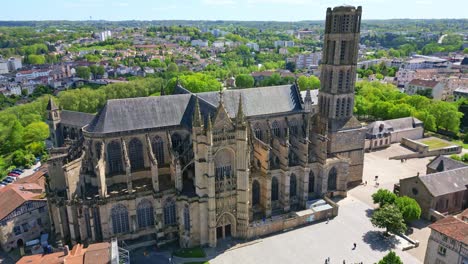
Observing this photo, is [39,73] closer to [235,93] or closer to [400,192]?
[235,93]

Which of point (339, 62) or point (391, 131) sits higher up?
point (339, 62)

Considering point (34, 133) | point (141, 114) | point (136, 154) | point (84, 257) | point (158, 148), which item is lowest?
point (34, 133)

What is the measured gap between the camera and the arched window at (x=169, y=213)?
49875 mm

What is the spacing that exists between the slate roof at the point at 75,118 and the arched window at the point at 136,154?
31438mm

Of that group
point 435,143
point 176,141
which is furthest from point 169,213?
point 435,143

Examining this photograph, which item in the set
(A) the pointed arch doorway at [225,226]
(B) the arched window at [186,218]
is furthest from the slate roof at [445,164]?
(B) the arched window at [186,218]

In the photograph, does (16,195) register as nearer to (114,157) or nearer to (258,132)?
(114,157)

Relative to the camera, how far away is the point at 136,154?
53938 millimetres

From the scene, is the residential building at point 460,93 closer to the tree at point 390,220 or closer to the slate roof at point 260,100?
the slate roof at point 260,100

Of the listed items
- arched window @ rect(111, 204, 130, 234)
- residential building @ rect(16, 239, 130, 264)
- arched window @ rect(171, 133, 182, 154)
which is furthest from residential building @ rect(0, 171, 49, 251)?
arched window @ rect(171, 133, 182, 154)

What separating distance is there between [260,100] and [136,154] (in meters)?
23.4

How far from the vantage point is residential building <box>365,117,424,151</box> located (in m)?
86.8

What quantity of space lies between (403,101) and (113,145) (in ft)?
311

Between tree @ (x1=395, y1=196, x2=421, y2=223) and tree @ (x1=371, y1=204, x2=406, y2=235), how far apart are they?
1.86 metres
